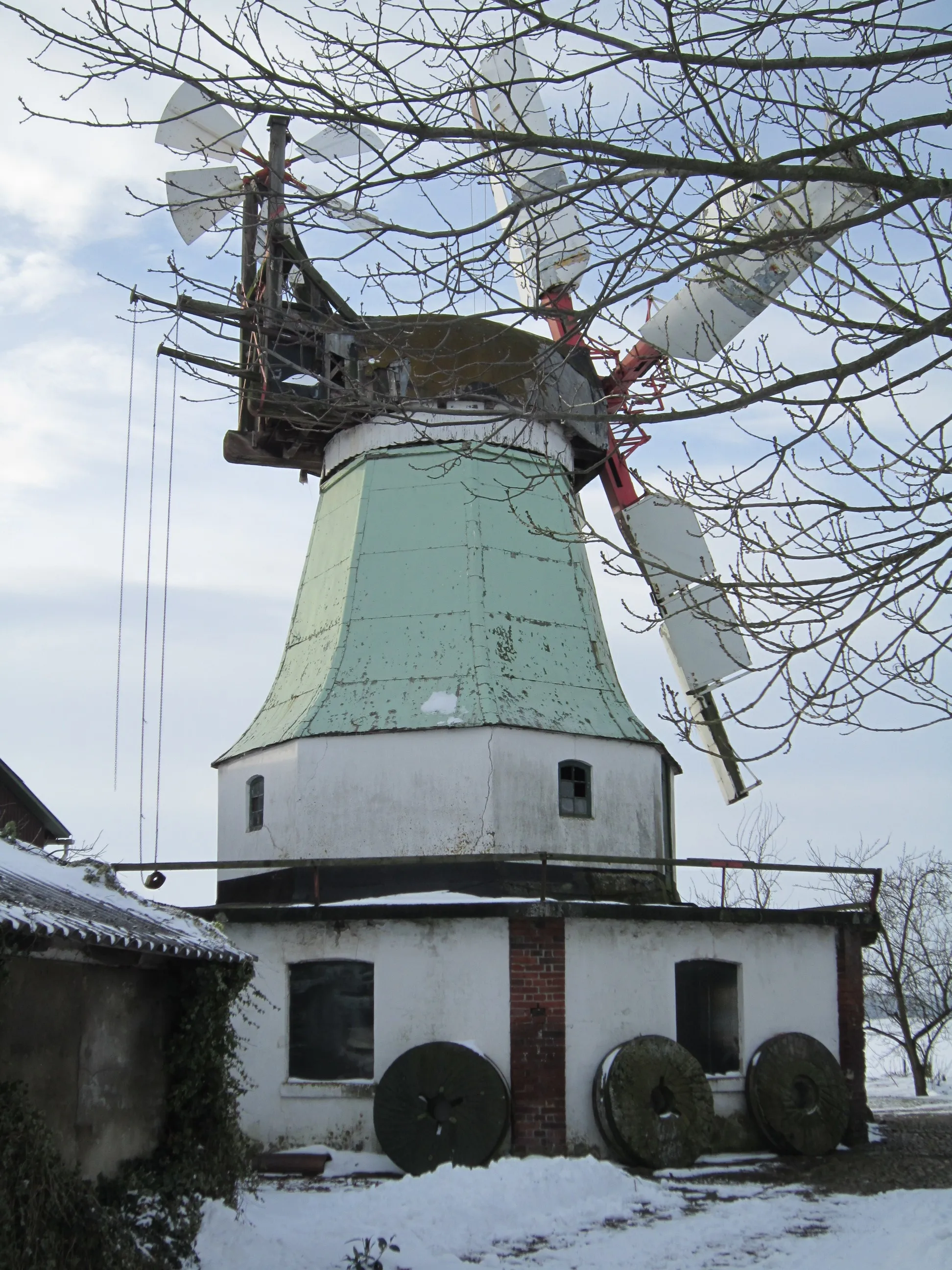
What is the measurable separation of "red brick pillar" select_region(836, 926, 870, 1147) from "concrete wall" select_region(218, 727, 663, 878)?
2.37 meters

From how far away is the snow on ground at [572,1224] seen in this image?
31.4 ft

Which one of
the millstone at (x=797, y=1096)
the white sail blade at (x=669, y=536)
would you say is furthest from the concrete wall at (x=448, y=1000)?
the white sail blade at (x=669, y=536)

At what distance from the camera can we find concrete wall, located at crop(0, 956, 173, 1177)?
332 inches

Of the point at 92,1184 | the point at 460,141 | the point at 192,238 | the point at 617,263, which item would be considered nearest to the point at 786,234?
the point at 617,263

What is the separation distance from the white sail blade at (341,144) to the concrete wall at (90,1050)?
4.78 meters

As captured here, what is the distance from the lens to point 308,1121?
550 inches

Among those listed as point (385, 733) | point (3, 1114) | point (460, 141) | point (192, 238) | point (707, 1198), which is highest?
point (192, 238)

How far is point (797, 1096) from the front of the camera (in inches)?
585

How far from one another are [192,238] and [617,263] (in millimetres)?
12061

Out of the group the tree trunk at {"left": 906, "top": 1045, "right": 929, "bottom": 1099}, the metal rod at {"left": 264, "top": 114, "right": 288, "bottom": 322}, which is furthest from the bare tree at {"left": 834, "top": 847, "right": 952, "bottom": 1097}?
the metal rod at {"left": 264, "top": 114, "right": 288, "bottom": 322}

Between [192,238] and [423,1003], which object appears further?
[192,238]

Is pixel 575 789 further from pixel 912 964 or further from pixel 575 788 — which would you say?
pixel 912 964

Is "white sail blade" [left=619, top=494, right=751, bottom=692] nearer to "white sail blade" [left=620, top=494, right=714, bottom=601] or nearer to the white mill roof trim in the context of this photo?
"white sail blade" [left=620, top=494, right=714, bottom=601]

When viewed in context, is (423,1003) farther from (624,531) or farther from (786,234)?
(786,234)
